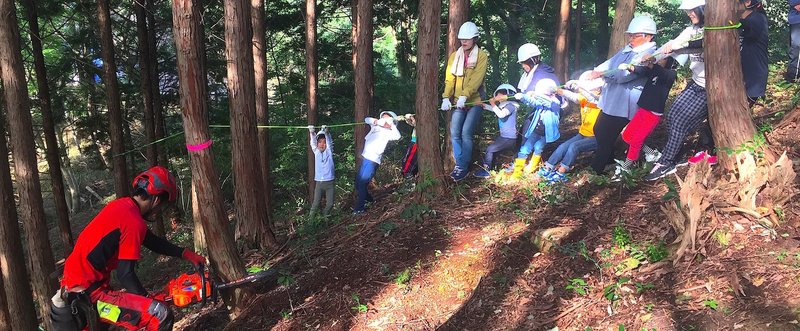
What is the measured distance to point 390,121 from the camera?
8.42m

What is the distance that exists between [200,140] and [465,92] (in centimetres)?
387

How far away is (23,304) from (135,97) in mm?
9769

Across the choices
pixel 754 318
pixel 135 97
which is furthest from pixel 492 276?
pixel 135 97

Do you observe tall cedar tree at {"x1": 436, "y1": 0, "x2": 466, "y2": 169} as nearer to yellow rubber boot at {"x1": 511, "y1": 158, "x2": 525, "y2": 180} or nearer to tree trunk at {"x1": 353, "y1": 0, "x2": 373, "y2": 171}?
yellow rubber boot at {"x1": 511, "y1": 158, "x2": 525, "y2": 180}

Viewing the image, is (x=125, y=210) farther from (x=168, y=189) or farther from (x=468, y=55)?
(x=468, y=55)

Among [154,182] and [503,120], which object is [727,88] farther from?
[154,182]

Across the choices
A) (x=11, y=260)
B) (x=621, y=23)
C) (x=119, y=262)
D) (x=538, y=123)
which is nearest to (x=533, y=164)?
(x=538, y=123)

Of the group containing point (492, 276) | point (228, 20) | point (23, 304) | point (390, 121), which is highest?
point (228, 20)

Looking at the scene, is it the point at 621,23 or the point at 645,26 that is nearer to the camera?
the point at 645,26

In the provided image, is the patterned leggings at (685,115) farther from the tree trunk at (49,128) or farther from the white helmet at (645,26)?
the tree trunk at (49,128)

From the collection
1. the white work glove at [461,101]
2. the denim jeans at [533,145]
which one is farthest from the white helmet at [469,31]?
the denim jeans at [533,145]

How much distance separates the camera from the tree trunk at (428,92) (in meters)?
7.04

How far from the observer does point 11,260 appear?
790 cm

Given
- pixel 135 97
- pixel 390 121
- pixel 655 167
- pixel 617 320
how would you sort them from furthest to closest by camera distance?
pixel 135 97
pixel 390 121
pixel 655 167
pixel 617 320
